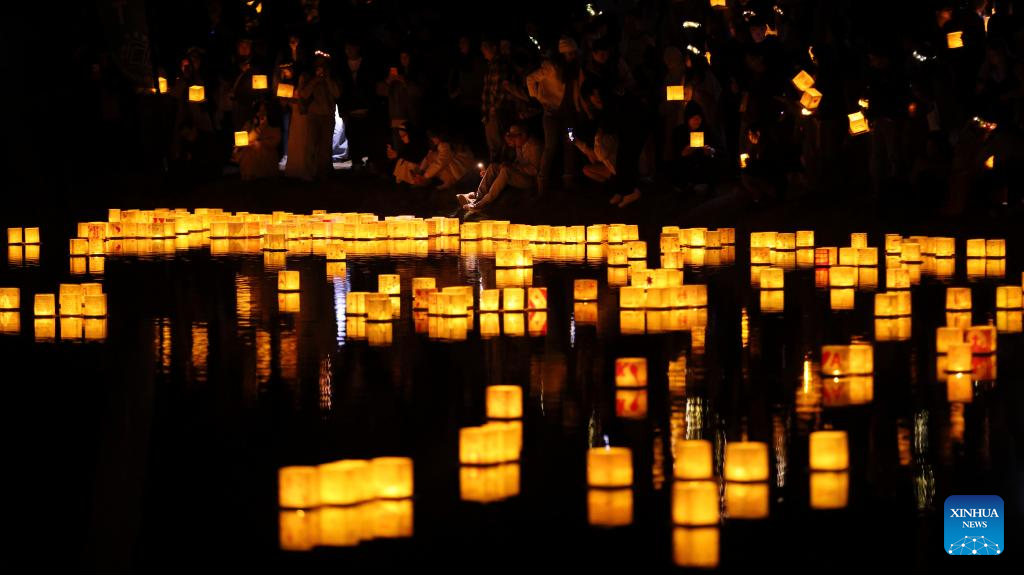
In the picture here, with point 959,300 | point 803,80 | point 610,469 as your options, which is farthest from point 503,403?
point 803,80

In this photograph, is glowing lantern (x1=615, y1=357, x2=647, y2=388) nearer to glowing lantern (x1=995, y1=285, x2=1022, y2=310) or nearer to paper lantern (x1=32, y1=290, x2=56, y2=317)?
glowing lantern (x1=995, y1=285, x2=1022, y2=310)

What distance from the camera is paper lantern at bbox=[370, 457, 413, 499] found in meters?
6.52

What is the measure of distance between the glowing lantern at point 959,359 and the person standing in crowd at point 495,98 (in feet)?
35.4

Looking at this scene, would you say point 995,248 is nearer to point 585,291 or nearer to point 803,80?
point 803,80

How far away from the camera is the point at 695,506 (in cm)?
623

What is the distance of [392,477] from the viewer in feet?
21.4

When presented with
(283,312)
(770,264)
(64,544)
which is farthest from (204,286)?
(64,544)

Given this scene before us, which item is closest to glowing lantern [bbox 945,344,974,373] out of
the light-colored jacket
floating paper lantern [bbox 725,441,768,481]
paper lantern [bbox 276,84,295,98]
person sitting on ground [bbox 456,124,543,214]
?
floating paper lantern [bbox 725,441,768,481]

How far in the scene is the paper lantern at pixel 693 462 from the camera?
6.68 meters

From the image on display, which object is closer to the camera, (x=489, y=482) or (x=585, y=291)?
(x=489, y=482)

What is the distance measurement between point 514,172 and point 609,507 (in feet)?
42.4

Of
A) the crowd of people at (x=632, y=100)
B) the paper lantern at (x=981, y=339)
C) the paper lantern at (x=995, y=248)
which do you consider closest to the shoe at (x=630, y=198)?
the crowd of people at (x=632, y=100)

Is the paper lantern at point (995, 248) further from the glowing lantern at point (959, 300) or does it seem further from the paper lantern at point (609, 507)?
the paper lantern at point (609, 507)

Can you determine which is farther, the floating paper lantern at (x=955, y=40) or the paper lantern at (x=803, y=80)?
the paper lantern at (x=803, y=80)
